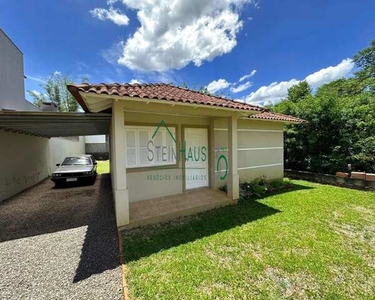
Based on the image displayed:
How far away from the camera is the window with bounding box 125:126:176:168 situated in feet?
19.2

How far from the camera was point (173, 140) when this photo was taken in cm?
664

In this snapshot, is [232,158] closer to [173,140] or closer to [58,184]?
[173,140]

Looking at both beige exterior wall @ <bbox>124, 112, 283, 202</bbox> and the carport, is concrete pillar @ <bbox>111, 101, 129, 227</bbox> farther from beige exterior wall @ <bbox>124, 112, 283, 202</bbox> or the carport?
beige exterior wall @ <bbox>124, 112, 283, 202</bbox>

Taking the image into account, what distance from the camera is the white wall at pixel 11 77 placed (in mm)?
7327

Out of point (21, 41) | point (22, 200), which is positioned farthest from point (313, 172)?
point (21, 41)

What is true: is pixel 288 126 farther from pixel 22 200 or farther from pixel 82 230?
pixel 22 200

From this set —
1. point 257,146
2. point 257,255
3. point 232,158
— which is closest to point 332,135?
point 257,146

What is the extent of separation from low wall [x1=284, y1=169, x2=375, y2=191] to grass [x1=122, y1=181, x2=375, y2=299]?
9.43ft

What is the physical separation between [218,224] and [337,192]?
6491mm

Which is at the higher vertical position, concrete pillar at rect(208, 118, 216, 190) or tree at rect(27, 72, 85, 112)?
tree at rect(27, 72, 85, 112)

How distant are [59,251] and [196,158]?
5187 millimetres

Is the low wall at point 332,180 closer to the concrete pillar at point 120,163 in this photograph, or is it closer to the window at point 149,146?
the window at point 149,146

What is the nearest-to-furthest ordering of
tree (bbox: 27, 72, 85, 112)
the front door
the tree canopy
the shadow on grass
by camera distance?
the shadow on grass
the front door
the tree canopy
tree (bbox: 27, 72, 85, 112)

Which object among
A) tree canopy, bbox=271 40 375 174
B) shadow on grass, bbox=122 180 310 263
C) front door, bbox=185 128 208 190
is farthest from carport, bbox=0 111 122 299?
tree canopy, bbox=271 40 375 174
